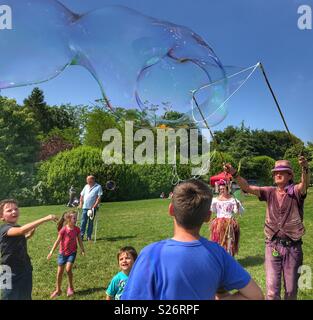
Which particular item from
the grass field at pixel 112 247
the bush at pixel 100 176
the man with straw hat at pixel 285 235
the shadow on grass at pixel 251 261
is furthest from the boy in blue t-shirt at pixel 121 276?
the bush at pixel 100 176

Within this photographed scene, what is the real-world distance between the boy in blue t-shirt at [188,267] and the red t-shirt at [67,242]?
361 cm

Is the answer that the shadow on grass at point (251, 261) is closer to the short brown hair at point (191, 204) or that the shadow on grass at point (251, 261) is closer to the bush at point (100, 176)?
the short brown hair at point (191, 204)

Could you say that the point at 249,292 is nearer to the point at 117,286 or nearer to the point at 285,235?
the point at 117,286

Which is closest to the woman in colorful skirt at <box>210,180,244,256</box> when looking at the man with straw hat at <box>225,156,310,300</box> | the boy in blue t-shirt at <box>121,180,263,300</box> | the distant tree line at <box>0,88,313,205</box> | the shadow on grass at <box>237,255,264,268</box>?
the shadow on grass at <box>237,255,264,268</box>

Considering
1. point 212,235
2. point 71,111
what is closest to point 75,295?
point 212,235

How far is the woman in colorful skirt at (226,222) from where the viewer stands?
19.8 ft

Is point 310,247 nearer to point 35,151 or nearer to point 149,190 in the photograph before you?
point 149,190

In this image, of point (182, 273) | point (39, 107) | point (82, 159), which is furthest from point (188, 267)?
point (39, 107)

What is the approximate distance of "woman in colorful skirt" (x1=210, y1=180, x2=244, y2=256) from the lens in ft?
19.8

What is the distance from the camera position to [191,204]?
1938mm

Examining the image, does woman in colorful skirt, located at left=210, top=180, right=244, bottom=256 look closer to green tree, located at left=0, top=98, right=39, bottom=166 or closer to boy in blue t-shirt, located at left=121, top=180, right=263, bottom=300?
boy in blue t-shirt, located at left=121, top=180, right=263, bottom=300

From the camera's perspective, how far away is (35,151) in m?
32.6

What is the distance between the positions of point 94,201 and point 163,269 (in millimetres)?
6996
